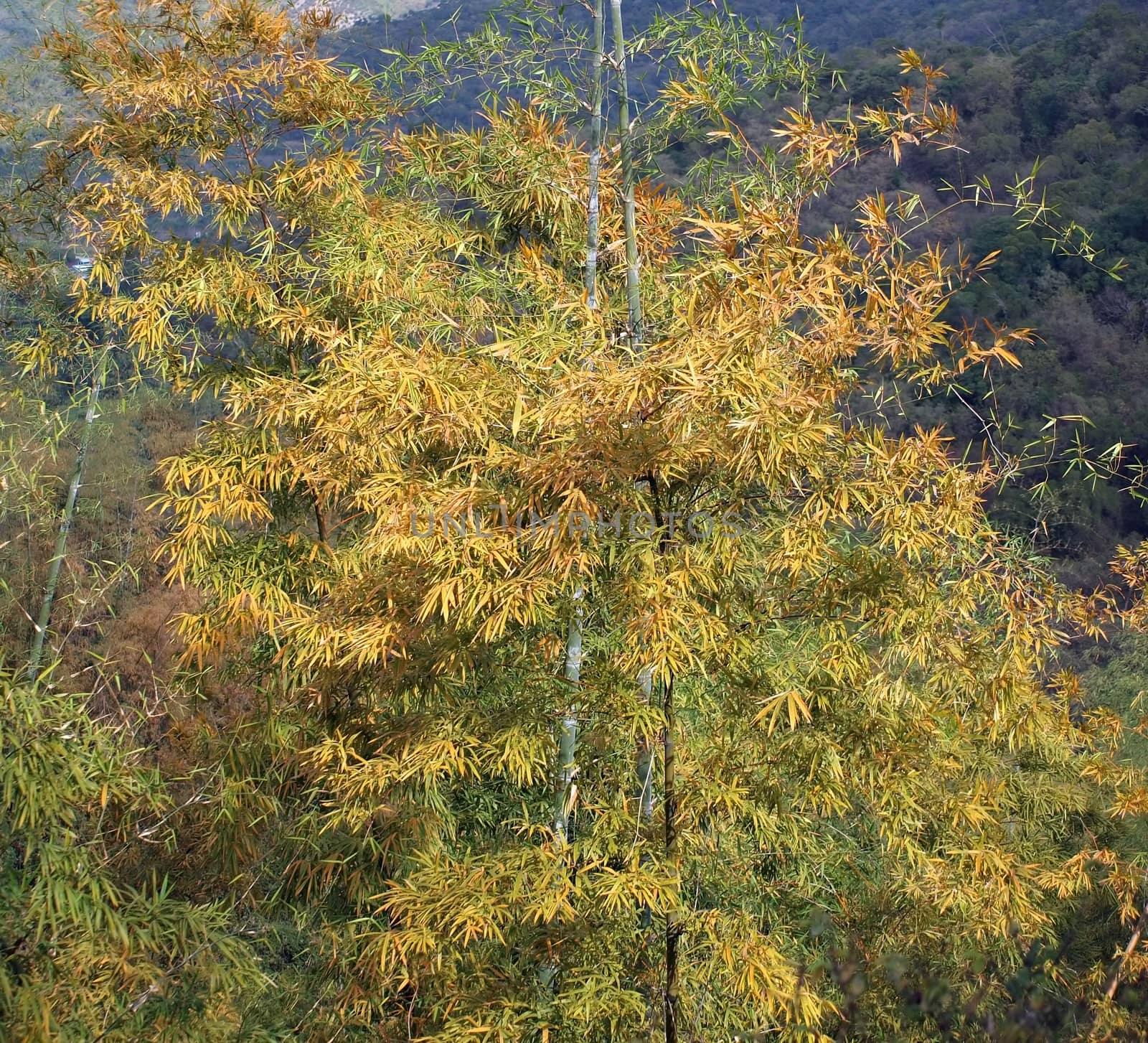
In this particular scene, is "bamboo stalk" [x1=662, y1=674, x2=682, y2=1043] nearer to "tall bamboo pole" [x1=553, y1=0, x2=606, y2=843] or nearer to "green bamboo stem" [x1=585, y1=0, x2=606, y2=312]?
"tall bamboo pole" [x1=553, y1=0, x2=606, y2=843]

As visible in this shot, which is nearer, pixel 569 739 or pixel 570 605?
pixel 570 605

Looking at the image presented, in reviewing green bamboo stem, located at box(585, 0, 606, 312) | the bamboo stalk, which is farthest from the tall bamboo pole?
the bamboo stalk

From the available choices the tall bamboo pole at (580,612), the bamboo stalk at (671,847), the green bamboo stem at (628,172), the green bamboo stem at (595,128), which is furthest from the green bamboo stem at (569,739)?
the green bamboo stem at (595,128)

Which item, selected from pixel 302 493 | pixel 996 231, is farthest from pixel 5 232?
pixel 996 231

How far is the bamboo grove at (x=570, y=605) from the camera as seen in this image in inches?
97.6

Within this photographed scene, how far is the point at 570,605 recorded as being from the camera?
2811 millimetres

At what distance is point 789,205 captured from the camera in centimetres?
277

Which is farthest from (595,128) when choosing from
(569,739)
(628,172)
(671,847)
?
(671,847)

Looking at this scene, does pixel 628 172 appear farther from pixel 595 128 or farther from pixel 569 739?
pixel 569 739

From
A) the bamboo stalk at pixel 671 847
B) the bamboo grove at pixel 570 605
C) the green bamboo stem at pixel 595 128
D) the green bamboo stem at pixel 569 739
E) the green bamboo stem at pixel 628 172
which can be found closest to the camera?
the bamboo grove at pixel 570 605

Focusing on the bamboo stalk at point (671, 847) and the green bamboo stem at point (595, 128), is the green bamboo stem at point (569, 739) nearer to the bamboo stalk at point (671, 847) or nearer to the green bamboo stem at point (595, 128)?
the bamboo stalk at point (671, 847)

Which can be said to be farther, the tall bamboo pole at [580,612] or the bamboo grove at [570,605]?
the tall bamboo pole at [580,612]

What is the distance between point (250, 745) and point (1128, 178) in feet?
50.7

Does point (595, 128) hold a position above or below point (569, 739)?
above
